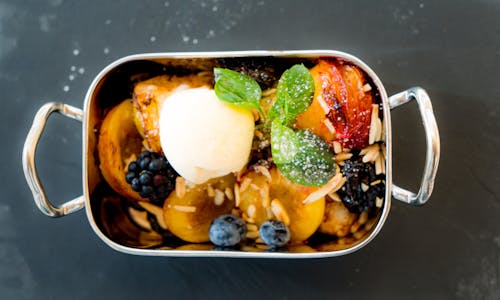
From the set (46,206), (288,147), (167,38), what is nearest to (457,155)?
(288,147)

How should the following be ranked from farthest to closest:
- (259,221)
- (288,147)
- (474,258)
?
(474,258) < (259,221) < (288,147)

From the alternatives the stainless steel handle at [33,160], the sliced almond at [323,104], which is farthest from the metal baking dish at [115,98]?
the sliced almond at [323,104]

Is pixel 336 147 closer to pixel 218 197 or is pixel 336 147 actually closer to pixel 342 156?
pixel 342 156

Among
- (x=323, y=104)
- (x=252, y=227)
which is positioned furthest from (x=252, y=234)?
(x=323, y=104)

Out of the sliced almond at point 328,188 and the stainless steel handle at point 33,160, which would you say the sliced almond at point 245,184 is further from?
the stainless steel handle at point 33,160

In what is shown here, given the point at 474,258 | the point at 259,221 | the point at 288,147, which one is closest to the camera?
the point at 288,147

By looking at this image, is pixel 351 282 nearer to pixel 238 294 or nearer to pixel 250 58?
pixel 238 294

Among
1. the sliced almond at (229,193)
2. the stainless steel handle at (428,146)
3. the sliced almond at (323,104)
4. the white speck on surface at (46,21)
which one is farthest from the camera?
the white speck on surface at (46,21)
